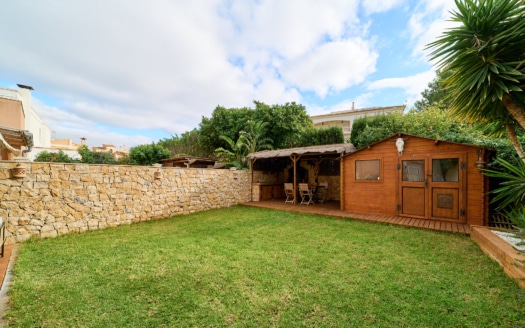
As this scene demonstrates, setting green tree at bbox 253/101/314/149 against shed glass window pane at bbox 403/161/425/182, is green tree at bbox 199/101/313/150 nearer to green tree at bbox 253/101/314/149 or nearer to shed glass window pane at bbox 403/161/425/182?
green tree at bbox 253/101/314/149

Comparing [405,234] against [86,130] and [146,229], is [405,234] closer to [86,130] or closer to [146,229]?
[146,229]

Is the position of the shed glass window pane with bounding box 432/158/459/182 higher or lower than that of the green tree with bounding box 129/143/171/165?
lower

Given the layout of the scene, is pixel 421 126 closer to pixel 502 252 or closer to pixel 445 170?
pixel 445 170

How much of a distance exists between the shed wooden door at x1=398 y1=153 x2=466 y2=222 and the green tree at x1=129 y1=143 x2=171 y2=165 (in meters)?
20.3

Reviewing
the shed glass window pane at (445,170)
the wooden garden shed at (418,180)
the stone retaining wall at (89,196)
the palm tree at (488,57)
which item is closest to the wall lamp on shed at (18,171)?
the stone retaining wall at (89,196)

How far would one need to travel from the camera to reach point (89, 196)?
21.8 feet

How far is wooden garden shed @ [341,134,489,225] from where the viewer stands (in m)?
6.42

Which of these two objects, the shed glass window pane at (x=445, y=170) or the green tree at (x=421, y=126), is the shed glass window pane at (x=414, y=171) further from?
the green tree at (x=421, y=126)

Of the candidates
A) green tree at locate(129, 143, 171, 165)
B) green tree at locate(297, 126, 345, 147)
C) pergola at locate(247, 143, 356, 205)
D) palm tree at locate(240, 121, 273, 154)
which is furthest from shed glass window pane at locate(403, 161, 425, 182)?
green tree at locate(129, 143, 171, 165)

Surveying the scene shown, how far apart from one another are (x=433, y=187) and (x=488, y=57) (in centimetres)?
462

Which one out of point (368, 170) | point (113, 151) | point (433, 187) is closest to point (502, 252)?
point (433, 187)

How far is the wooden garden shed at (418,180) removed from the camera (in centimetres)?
642

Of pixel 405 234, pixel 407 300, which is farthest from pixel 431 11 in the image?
pixel 407 300

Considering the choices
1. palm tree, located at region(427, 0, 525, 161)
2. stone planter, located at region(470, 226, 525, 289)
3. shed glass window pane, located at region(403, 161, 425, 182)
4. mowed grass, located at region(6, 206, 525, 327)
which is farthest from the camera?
shed glass window pane, located at region(403, 161, 425, 182)
